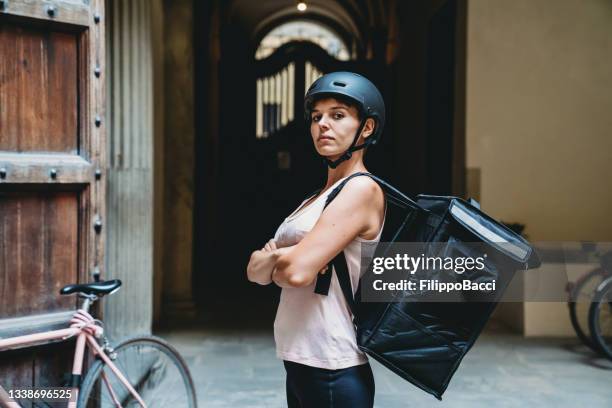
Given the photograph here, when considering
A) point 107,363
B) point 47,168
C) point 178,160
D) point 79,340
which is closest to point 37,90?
point 47,168

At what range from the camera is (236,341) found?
614 cm

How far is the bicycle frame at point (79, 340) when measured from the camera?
2770mm

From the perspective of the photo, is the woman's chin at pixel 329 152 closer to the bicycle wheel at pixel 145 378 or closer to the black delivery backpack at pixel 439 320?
the black delivery backpack at pixel 439 320

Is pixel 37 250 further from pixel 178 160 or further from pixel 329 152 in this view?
pixel 178 160

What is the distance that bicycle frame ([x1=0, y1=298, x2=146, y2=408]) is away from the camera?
277 cm

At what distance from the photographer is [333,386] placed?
1.88m

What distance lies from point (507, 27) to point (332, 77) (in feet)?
18.3

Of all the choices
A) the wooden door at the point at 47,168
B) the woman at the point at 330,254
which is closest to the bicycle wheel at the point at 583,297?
the wooden door at the point at 47,168

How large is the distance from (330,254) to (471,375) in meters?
3.66

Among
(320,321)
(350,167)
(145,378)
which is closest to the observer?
(320,321)

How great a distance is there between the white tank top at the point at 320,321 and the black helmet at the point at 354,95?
0.54 feet

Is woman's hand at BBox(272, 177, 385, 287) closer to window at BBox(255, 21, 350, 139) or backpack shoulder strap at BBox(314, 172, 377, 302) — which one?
backpack shoulder strap at BBox(314, 172, 377, 302)

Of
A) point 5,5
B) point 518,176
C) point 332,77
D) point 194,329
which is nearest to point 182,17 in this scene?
point 194,329

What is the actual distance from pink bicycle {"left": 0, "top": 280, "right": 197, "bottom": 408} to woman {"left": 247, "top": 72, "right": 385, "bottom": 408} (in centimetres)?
123
